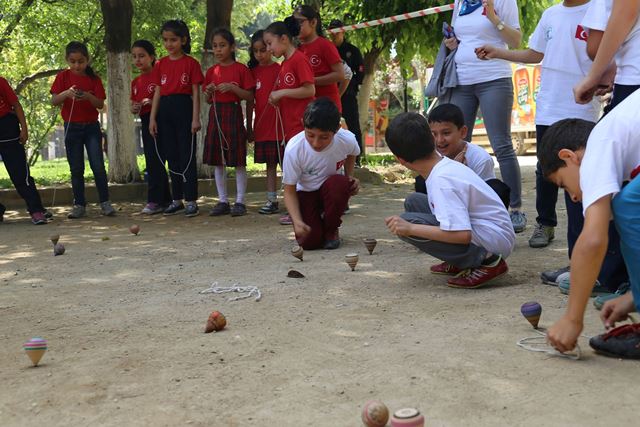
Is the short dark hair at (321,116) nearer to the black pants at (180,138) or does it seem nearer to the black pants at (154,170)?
the black pants at (180,138)

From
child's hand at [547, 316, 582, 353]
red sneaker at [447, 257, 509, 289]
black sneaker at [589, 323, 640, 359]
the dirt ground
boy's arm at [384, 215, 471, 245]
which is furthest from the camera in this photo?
red sneaker at [447, 257, 509, 289]

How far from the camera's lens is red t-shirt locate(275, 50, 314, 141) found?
7.59 m

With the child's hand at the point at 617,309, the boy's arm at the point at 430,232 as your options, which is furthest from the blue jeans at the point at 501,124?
the child's hand at the point at 617,309

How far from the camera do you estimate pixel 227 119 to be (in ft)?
28.4

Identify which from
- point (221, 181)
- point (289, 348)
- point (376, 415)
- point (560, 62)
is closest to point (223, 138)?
point (221, 181)

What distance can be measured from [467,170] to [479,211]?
0.77 ft

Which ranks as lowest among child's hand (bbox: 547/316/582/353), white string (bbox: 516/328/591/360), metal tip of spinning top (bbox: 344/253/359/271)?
white string (bbox: 516/328/591/360)

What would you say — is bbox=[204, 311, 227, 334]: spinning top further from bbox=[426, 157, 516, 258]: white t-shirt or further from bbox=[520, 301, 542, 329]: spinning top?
bbox=[520, 301, 542, 329]: spinning top

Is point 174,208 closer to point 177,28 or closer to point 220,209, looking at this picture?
point 220,209

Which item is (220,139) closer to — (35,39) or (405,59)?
(405,59)

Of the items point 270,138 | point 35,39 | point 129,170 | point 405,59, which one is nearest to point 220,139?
point 270,138

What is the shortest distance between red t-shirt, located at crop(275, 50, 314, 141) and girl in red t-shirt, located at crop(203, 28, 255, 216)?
0.70 meters

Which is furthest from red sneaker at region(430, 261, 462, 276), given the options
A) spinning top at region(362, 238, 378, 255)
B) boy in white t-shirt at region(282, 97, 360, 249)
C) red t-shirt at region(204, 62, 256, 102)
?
red t-shirt at region(204, 62, 256, 102)

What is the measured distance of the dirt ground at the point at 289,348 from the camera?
2730 millimetres
